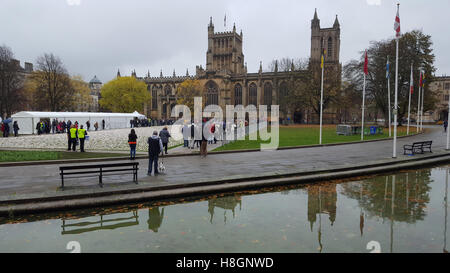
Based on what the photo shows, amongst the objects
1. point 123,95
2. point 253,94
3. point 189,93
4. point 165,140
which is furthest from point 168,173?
point 253,94

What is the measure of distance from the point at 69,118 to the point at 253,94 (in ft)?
152

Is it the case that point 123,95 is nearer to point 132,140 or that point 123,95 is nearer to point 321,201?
point 132,140

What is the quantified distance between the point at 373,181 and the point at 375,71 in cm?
3185

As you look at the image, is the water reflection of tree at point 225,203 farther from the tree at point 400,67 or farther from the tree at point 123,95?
the tree at point 123,95

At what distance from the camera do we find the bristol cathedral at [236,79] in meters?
63.2

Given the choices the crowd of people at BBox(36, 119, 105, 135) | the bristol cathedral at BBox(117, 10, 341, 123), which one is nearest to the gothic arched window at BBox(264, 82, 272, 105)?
the bristol cathedral at BBox(117, 10, 341, 123)

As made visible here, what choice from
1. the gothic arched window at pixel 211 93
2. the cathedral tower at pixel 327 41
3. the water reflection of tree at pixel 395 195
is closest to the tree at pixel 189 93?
the gothic arched window at pixel 211 93

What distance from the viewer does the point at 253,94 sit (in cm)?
7200

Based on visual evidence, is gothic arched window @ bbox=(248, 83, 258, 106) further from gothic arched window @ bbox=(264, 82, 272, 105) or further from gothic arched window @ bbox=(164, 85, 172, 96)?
gothic arched window @ bbox=(164, 85, 172, 96)

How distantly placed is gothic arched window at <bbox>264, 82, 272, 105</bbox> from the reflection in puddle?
62806 mm

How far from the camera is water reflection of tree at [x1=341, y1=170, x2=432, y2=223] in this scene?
6.25m

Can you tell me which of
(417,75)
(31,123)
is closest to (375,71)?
(417,75)

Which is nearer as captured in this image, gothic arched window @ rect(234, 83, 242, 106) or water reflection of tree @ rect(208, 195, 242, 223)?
water reflection of tree @ rect(208, 195, 242, 223)
